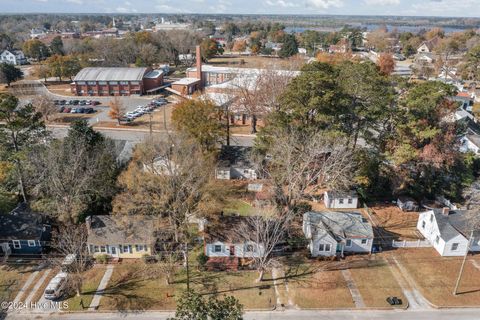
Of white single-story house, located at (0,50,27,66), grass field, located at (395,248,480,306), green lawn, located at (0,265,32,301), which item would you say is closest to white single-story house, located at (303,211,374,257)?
grass field, located at (395,248,480,306)

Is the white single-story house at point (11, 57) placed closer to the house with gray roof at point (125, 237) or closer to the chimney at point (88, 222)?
the chimney at point (88, 222)

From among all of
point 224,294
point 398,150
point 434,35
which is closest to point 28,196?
point 224,294

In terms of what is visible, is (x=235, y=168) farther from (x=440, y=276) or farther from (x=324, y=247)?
(x=440, y=276)

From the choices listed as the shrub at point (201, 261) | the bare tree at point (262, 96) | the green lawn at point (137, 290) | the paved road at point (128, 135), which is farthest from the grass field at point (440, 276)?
the paved road at point (128, 135)

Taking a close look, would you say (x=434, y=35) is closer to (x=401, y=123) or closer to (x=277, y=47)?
(x=277, y=47)

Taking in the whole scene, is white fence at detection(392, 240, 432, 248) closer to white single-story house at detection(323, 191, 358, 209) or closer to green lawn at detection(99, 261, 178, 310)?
white single-story house at detection(323, 191, 358, 209)

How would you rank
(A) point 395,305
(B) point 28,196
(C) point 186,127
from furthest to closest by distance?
(C) point 186,127, (B) point 28,196, (A) point 395,305
